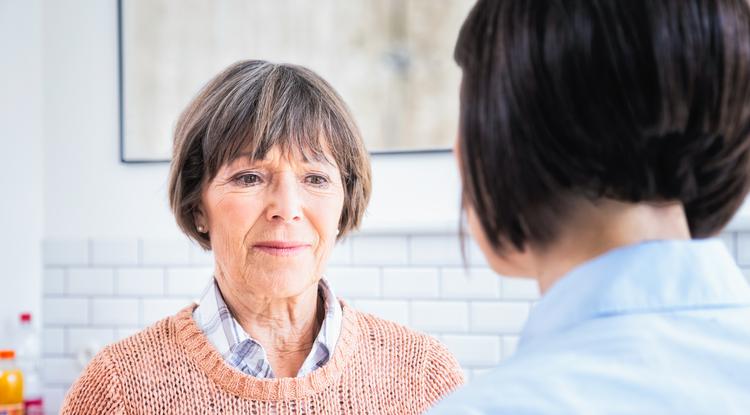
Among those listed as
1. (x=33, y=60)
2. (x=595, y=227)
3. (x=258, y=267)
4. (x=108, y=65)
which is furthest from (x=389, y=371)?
(x=33, y=60)

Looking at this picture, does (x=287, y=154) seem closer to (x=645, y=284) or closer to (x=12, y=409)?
(x=645, y=284)

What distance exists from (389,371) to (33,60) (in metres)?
1.88

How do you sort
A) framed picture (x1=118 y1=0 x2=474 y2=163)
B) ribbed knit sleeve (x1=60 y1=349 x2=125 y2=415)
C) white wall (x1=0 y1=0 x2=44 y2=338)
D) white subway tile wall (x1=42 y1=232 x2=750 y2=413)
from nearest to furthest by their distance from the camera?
1. ribbed knit sleeve (x1=60 y1=349 x2=125 y2=415)
2. white subway tile wall (x1=42 y1=232 x2=750 y2=413)
3. framed picture (x1=118 y1=0 x2=474 y2=163)
4. white wall (x1=0 y1=0 x2=44 y2=338)

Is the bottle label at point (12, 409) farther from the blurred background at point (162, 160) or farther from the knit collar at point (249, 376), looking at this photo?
the knit collar at point (249, 376)

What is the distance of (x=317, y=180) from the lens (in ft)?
4.61

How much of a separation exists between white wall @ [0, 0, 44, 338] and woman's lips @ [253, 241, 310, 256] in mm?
1567

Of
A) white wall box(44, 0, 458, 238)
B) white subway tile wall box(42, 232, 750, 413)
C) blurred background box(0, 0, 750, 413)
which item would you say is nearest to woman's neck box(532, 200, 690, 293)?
white subway tile wall box(42, 232, 750, 413)

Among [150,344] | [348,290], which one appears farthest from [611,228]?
[348,290]

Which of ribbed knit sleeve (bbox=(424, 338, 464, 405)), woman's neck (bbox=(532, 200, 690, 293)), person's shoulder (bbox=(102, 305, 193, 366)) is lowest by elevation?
ribbed knit sleeve (bbox=(424, 338, 464, 405))

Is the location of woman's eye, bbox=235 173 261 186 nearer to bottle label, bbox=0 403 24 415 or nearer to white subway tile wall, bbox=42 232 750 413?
white subway tile wall, bbox=42 232 750 413

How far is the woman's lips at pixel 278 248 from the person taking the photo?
1.36m

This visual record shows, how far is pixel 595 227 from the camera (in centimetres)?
63

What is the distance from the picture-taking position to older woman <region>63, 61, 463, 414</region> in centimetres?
133

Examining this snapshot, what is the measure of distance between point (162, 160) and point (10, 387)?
0.81 meters
